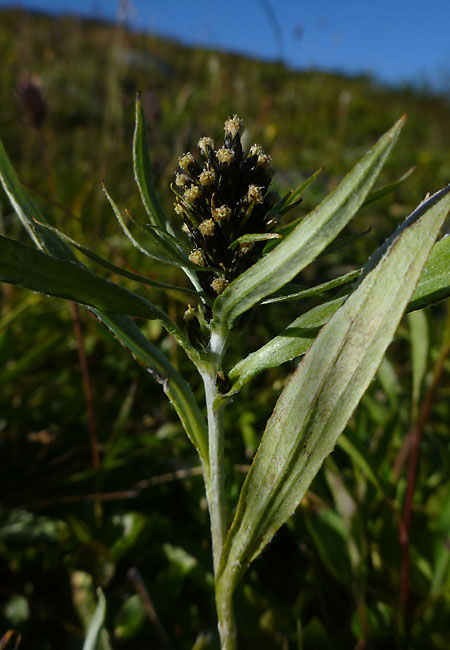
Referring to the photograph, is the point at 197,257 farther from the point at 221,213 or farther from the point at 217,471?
the point at 217,471

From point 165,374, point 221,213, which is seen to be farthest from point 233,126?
point 165,374

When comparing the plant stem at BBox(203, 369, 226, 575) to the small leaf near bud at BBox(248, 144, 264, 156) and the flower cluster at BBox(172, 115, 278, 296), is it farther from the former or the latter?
the small leaf near bud at BBox(248, 144, 264, 156)

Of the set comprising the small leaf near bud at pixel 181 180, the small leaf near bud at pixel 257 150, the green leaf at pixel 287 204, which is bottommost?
the green leaf at pixel 287 204

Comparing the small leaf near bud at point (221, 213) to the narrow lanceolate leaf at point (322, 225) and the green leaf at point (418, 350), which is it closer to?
the narrow lanceolate leaf at point (322, 225)

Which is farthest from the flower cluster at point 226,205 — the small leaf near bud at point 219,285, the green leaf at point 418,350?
the green leaf at point 418,350

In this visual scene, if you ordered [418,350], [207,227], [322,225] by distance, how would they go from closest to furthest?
[322,225], [207,227], [418,350]

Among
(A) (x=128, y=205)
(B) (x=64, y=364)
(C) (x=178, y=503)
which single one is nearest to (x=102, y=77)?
(A) (x=128, y=205)
